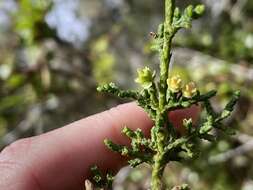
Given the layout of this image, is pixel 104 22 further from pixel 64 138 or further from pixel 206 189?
pixel 64 138

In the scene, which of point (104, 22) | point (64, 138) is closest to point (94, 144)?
point (64, 138)

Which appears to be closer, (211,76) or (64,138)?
(64,138)

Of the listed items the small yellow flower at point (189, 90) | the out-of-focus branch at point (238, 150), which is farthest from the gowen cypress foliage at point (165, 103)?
the out-of-focus branch at point (238, 150)

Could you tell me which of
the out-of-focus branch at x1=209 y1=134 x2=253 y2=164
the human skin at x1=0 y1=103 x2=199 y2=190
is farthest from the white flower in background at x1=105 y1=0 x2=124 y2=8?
the human skin at x1=0 y1=103 x2=199 y2=190

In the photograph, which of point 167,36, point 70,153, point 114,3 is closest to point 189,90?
point 167,36

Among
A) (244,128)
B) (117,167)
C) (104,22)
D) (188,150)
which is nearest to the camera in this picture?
(188,150)

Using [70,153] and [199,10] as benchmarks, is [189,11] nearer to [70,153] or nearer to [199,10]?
[199,10]

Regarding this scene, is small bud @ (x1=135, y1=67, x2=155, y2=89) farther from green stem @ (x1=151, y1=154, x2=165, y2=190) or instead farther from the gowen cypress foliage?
green stem @ (x1=151, y1=154, x2=165, y2=190)
